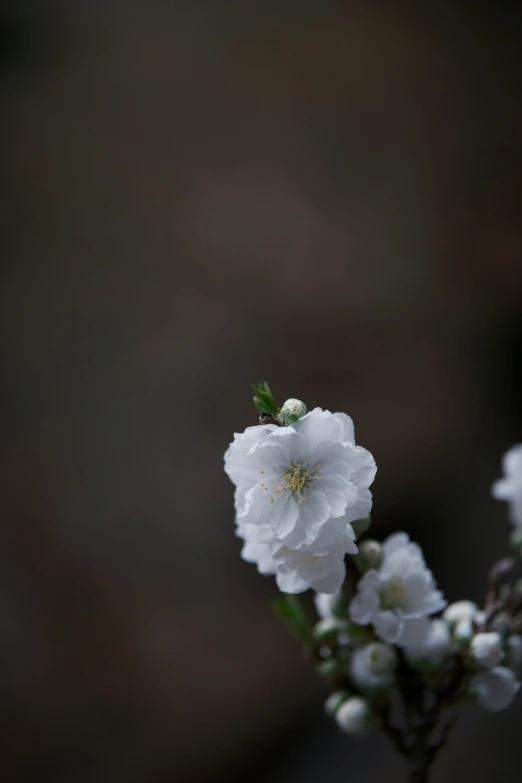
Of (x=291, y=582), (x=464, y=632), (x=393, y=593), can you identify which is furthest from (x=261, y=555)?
(x=464, y=632)

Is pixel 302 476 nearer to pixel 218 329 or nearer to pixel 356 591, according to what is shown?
pixel 356 591

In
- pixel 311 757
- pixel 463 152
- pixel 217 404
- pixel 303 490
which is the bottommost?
pixel 311 757

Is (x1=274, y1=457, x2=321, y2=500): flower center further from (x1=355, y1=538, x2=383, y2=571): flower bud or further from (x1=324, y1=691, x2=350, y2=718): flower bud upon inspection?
(x1=324, y1=691, x2=350, y2=718): flower bud

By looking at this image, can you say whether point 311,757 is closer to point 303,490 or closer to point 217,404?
point 217,404

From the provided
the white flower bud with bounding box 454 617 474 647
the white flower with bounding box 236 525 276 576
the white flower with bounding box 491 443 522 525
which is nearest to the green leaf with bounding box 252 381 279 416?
the white flower with bounding box 236 525 276 576

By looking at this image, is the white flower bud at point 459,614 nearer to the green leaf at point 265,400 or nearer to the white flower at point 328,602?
the white flower at point 328,602

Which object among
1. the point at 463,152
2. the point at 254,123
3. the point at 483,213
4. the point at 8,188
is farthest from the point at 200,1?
the point at 483,213
